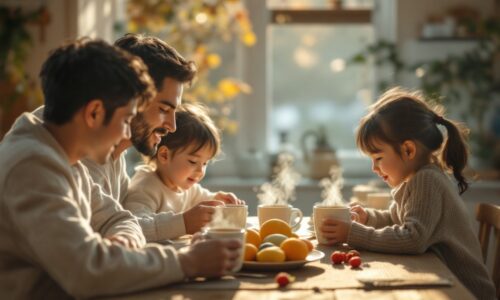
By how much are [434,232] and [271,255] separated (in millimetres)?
556

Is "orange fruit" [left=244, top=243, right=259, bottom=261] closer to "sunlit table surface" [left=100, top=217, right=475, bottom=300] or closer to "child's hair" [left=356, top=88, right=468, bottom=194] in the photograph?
"sunlit table surface" [left=100, top=217, right=475, bottom=300]

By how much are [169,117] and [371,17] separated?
282 cm

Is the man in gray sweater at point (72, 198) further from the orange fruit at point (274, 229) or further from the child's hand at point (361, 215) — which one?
the child's hand at point (361, 215)

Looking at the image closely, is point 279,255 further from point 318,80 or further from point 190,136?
point 318,80

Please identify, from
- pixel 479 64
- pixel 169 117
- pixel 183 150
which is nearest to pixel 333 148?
pixel 479 64

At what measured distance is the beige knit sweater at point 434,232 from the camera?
76.8 inches

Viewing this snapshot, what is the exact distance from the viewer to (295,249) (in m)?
1.68

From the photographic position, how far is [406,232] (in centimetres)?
195

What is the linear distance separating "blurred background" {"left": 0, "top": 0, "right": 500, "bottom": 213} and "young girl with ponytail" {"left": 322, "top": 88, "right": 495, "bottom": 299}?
1956 millimetres

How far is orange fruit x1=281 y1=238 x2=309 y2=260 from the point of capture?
1.68 meters

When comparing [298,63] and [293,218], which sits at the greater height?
[298,63]

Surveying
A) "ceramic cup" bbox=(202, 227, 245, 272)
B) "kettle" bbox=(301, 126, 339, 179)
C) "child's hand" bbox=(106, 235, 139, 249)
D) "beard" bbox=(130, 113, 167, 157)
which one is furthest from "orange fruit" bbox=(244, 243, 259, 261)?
"kettle" bbox=(301, 126, 339, 179)

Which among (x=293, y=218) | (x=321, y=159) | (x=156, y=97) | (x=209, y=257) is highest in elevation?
(x=156, y=97)

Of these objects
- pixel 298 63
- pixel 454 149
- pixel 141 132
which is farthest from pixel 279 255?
pixel 298 63
